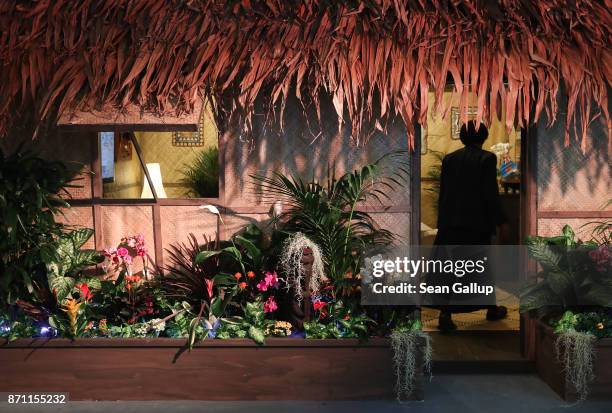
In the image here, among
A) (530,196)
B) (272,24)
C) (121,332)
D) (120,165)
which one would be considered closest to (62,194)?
(120,165)

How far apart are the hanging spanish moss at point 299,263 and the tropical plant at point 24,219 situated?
1.55m

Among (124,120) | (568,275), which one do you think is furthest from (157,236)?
(568,275)

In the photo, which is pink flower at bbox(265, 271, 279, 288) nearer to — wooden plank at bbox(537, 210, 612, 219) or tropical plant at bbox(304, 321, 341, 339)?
tropical plant at bbox(304, 321, 341, 339)

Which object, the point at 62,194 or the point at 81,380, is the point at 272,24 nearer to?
the point at 62,194

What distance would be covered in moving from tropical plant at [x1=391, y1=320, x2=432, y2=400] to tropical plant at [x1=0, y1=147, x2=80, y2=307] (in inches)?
93.1

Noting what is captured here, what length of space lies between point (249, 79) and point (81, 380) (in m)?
2.23

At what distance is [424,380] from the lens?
5.16 m

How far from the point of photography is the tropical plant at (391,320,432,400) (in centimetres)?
461

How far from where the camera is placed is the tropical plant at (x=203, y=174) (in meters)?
5.44

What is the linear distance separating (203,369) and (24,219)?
59.1 inches

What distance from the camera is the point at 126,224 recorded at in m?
5.48

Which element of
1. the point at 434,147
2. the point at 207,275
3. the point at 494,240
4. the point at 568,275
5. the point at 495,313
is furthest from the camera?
the point at 434,147

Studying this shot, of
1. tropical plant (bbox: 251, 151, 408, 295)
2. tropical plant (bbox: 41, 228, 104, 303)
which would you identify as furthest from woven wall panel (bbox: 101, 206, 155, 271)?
tropical plant (bbox: 251, 151, 408, 295)

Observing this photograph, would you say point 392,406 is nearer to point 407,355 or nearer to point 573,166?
point 407,355
